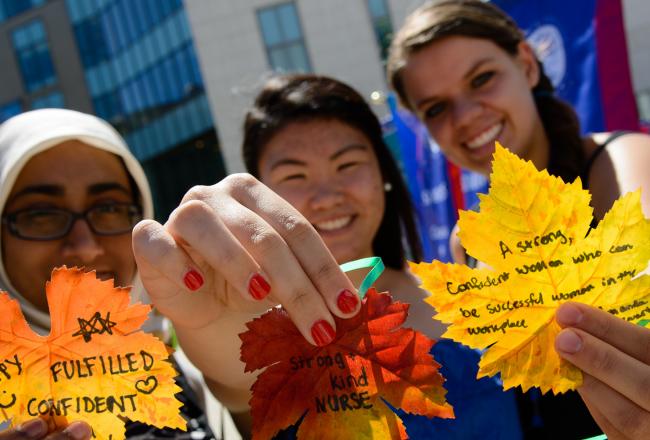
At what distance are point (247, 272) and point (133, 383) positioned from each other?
0.21 metres

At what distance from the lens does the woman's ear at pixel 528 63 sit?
79.8 inches

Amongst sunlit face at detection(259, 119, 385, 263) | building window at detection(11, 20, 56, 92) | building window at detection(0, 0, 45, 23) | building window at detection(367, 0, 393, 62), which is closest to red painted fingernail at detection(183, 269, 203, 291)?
sunlit face at detection(259, 119, 385, 263)

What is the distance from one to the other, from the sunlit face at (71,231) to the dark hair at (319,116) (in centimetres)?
50

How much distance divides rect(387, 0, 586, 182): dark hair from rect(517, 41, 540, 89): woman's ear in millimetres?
23

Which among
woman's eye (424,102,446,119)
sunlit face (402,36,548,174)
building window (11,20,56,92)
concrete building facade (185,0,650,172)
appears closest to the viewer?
sunlit face (402,36,548,174)

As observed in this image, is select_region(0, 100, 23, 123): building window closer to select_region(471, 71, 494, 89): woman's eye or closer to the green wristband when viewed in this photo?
select_region(471, 71, 494, 89): woman's eye

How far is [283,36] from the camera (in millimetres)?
16656

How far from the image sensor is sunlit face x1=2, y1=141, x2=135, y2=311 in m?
1.44

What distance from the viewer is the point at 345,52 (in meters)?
16.4

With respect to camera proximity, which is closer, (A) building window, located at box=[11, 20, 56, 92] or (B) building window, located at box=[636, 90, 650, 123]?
(B) building window, located at box=[636, 90, 650, 123]

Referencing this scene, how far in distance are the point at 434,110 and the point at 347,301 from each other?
144 centimetres

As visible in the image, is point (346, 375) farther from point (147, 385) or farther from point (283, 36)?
point (283, 36)

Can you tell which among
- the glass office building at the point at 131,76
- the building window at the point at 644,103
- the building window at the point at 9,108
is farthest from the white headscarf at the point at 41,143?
the building window at the point at 9,108

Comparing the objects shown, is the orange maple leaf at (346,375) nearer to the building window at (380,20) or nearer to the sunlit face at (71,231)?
the sunlit face at (71,231)
